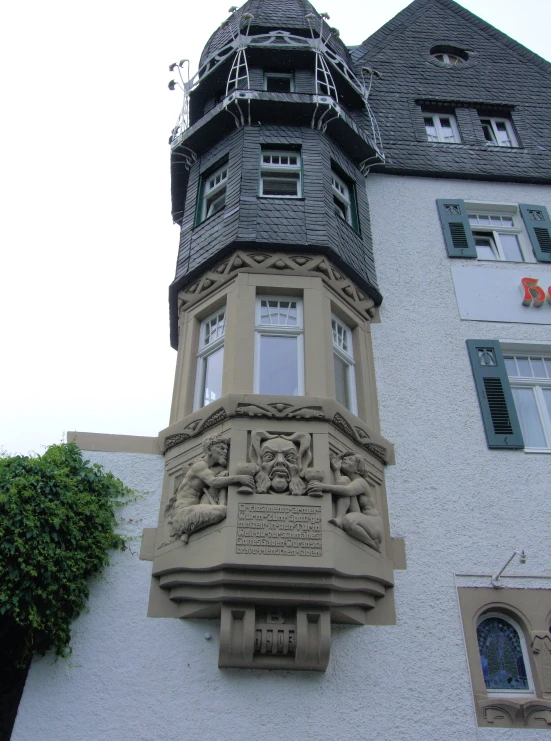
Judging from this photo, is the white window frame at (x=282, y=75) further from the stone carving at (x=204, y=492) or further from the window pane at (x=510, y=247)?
the stone carving at (x=204, y=492)

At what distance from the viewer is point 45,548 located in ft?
24.7

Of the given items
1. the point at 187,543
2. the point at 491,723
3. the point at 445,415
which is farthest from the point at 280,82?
the point at 491,723

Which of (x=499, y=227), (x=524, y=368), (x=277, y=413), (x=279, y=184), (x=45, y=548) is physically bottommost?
(x=45, y=548)

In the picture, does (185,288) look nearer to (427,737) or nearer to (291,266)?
(291,266)

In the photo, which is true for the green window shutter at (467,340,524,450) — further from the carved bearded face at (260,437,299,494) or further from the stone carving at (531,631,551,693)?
the carved bearded face at (260,437,299,494)

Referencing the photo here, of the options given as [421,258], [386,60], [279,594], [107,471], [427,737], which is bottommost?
[427,737]

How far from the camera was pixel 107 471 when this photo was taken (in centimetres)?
904

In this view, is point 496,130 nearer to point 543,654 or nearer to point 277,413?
point 277,413

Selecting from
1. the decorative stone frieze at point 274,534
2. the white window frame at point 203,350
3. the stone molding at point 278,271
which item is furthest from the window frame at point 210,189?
the decorative stone frieze at point 274,534

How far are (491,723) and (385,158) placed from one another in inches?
361

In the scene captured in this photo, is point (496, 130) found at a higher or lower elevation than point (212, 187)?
higher

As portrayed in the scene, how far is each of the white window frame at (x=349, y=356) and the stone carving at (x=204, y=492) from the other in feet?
6.72

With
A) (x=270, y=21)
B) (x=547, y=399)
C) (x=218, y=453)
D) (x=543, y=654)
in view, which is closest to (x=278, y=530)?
(x=218, y=453)

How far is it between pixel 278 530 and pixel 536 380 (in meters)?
4.83
